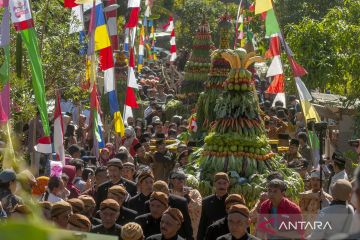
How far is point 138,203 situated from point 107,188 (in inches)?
36.0

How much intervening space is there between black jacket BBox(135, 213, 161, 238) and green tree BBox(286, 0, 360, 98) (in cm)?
1146

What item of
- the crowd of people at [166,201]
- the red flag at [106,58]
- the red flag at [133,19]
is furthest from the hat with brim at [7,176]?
the red flag at [133,19]

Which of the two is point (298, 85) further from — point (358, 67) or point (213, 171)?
point (358, 67)

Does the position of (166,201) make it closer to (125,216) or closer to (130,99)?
(125,216)

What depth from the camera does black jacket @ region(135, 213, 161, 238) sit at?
779 centimetres

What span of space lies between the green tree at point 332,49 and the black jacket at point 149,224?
37.6 feet

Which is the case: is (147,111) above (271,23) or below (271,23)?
below

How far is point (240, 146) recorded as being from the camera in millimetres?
12688

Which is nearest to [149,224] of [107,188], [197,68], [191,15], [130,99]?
[107,188]

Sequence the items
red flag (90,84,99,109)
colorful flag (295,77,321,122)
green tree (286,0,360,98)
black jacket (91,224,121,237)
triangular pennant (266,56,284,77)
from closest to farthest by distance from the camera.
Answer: black jacket (91,224,121,237) → colorful flag (295,77,321,122) → red flag (90,84,99,109) → triangular pennant (266,56,284,77) → green tree (286,0,360,98)

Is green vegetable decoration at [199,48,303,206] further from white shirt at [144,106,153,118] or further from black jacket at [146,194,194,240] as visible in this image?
white shirt at [144,106,153,118]

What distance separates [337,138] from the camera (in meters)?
17.7

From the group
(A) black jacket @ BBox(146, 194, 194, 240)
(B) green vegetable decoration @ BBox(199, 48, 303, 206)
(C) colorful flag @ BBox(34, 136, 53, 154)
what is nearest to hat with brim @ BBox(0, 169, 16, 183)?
(A) black jacket @ BBox(146, 194, 194, 240)

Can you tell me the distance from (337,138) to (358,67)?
1739 millimetres
